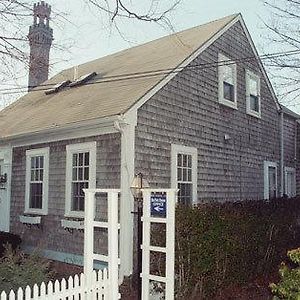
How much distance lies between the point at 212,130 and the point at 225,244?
204 inches

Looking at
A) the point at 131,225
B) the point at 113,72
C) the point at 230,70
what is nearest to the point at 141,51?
the point at 113,72

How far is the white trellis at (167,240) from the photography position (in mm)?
6418

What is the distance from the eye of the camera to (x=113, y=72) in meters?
13.9

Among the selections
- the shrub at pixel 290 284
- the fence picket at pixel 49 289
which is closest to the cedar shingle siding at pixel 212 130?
the shrub at pixel 290 284

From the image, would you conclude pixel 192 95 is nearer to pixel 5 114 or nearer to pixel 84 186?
pixel 84 186

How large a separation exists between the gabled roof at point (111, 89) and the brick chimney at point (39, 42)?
1971 mm

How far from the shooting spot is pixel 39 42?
8227 millimetres

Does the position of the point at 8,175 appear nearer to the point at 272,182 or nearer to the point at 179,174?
the point at 179,174

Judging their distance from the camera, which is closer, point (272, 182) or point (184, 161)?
point (184, 161)

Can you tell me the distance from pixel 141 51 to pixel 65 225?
735cm

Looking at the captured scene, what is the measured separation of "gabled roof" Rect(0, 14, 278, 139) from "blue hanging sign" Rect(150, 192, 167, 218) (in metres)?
3.27

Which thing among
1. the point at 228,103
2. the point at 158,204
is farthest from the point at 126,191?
the point at 228,103

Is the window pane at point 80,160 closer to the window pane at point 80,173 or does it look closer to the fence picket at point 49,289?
the window pane at point 80,173

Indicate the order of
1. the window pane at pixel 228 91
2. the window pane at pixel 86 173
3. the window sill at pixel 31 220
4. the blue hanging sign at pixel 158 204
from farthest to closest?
1. the window pane at pixel 228 91
2. the window sill at pixel 31 220
3. the window pane at pixel 86 173
4. the blue hanging sign at pixel 158 204
